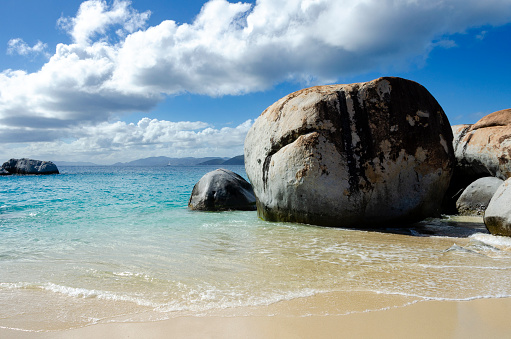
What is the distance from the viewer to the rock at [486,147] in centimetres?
816

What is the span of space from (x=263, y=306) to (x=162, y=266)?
1.73 metres

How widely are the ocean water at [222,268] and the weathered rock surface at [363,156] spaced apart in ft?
1.62

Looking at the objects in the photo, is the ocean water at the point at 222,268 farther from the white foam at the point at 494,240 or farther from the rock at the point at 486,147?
the rock at the point at 486,147

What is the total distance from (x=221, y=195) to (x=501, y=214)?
22.6 feet

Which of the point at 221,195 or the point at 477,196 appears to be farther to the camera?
the point at 221,195

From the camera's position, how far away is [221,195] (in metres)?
10.2

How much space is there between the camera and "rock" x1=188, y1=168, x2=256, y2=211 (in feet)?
33.2

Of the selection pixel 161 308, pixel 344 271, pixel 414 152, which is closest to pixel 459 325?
pixel 344 271

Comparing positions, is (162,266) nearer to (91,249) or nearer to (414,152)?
(91,249)

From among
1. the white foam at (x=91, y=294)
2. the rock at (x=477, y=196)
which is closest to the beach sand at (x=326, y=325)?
the white foam at (x=91, y=294)

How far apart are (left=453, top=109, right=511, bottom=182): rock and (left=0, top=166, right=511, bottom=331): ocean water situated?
2.33 meters

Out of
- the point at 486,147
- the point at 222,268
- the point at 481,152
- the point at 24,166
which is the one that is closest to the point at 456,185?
the point at 481,152

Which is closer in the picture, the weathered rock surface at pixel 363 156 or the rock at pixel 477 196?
the weathered rock surface at pixel 363 156

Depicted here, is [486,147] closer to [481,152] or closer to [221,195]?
[481,152]
